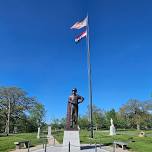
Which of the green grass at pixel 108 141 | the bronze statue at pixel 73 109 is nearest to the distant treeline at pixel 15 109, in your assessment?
the green grass at pixel 108 141

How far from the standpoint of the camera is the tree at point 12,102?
57031 mm

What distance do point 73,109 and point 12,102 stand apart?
39913 millimetres

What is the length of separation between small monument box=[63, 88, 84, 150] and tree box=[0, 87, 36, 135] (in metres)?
37.9

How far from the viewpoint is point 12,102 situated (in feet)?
191

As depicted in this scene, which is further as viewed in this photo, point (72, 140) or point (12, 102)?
point (12, 102)

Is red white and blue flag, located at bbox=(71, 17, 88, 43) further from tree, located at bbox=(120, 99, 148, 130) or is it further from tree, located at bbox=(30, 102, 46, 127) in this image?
tree, located at bbox=(120, 99, 148, 130)

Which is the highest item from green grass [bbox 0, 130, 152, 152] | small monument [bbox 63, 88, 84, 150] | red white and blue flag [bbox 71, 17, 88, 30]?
red white and blue flag [bbox 71, 17, 88, 30]

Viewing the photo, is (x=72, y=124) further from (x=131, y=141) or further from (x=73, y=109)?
(x=131, y=141)

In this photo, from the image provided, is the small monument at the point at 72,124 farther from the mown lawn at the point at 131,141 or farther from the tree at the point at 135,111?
the tree at the point at 135,111

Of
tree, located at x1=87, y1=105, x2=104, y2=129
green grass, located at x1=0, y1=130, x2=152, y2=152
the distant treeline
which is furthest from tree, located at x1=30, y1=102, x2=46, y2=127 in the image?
green grass, located at x1=0, y1=130, x2=152, y2=152

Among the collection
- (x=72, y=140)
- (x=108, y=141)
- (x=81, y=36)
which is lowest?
(x=108, y=141)

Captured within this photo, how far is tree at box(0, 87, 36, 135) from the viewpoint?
187 ft

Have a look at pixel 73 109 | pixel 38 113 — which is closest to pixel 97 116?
pixel 38 113

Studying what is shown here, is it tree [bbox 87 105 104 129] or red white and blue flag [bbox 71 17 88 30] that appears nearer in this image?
red white and blue flag [bbox 71 17 88 30]
